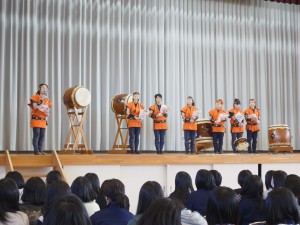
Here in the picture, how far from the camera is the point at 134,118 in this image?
9.23 metres

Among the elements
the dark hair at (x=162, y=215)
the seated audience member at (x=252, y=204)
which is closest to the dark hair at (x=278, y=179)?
the seated audience member at (x=252, y=204)

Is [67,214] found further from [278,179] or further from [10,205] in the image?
[278,179]

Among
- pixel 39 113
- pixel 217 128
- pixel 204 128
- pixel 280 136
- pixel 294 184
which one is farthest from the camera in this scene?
pixel 280 136

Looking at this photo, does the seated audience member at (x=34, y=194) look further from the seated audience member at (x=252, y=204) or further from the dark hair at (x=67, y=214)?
the dark hair at (x=67, y=214)

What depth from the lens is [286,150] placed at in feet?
35.8

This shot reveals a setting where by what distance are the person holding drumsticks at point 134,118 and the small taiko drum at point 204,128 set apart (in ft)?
5.83

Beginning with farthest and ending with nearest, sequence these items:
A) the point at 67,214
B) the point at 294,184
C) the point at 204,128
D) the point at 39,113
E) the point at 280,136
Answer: the point at 280,136
the point at 204,128
the point at 39,113
the point at 294,184
the point at 67,214

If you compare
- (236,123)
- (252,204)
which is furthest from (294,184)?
(236,123)

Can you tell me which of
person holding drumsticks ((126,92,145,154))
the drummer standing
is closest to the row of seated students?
person holding drumsticks ((126,92,145,154))

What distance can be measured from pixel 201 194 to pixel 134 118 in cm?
517

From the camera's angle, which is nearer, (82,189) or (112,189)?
(112,189)

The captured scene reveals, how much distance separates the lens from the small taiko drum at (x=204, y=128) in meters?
10.5

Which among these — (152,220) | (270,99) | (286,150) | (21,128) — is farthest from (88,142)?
(152,220)

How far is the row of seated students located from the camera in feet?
6.23
